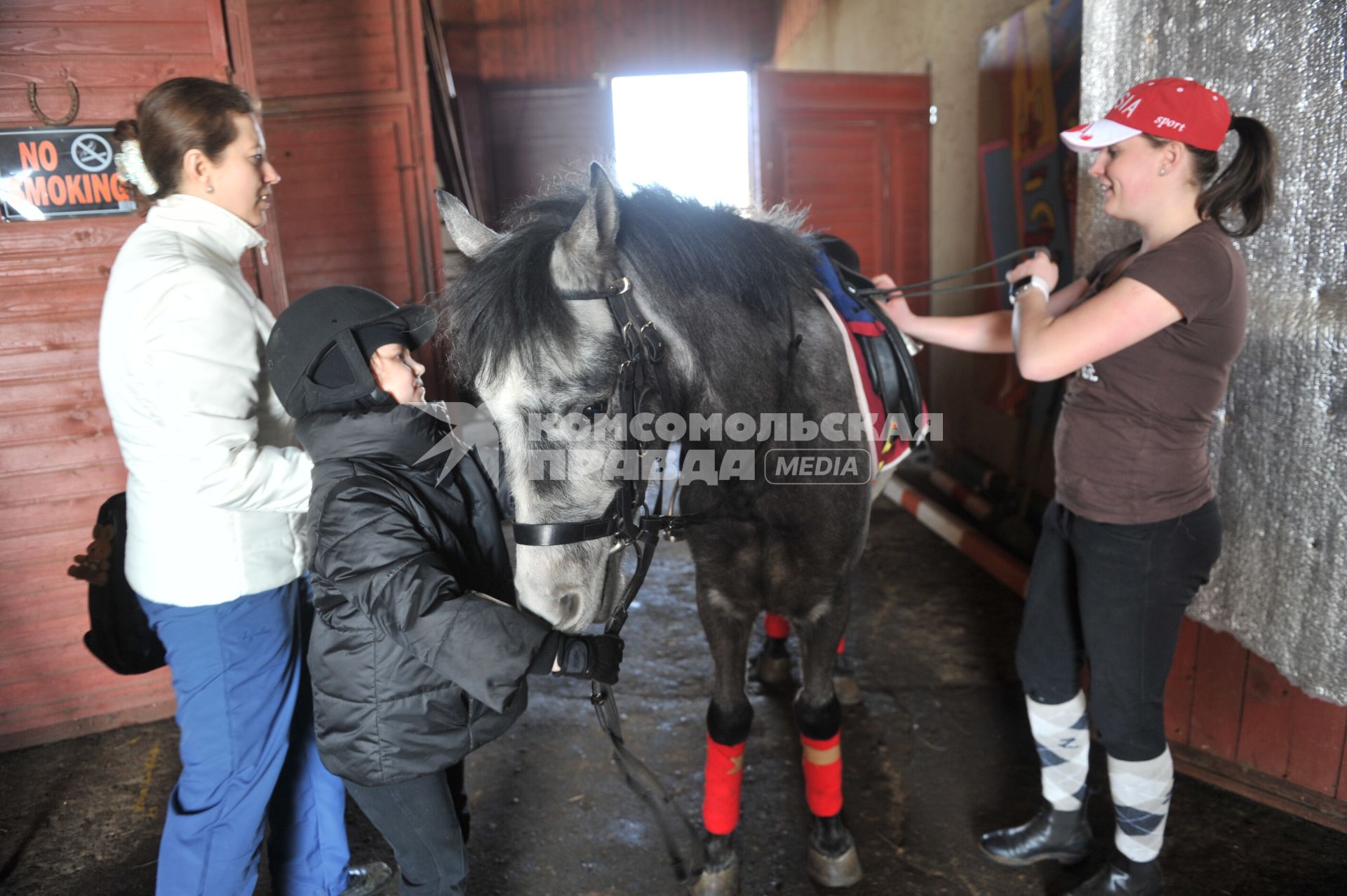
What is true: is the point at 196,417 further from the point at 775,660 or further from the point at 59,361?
the point at 775,660

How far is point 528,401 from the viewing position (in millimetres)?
1377

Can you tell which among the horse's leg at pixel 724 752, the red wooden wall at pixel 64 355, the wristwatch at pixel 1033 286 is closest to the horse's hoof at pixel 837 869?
the horse's leg at pixel 724 752

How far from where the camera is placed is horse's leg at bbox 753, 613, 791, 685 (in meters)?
3.23

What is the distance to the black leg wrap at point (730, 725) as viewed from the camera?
2131mm

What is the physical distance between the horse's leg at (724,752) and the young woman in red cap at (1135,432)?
2.61 ft

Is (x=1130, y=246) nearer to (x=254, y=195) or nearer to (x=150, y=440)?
(x=254, y=195)

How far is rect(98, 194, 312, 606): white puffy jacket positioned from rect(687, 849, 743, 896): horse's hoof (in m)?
1.36

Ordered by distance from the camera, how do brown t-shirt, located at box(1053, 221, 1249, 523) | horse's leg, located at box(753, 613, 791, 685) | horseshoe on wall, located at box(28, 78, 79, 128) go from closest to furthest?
brown t-shirt, located at box(1053, 221, 1249, 523), horseshoe on wall, located at box(28, 78, 79, 128), horse's leg, located at box(753, 613, 791, 685)

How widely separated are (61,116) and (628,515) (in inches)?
103

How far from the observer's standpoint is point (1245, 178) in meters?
1.63

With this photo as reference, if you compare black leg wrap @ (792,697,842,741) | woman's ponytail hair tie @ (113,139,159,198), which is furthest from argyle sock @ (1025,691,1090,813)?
woman's ponytail hair tie @ (113,139,159,198)

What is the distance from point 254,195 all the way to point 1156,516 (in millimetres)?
2256

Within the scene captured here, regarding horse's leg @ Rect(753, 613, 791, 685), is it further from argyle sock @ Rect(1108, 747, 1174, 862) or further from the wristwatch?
the wristwatch

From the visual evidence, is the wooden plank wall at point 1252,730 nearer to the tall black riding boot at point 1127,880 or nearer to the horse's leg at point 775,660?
the tall black riding boot at point 1127,880
